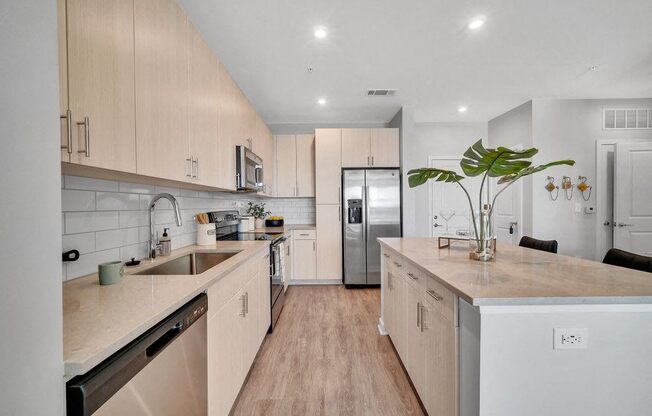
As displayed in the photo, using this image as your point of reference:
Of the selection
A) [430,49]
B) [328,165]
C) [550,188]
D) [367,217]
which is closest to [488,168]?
[430,49]

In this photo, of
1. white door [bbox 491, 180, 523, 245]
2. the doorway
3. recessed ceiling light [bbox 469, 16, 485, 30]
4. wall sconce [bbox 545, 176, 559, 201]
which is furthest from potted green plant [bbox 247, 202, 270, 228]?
the doorway

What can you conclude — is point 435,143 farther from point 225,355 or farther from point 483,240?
point 225,355

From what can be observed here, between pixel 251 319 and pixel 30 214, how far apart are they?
1627 mm

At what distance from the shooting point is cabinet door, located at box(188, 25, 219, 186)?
5.55 feet

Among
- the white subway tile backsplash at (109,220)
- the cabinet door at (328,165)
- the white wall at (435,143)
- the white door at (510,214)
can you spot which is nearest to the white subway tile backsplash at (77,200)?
the white subway tile backsplash at (109,220)

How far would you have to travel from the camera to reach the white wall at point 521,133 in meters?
3.77

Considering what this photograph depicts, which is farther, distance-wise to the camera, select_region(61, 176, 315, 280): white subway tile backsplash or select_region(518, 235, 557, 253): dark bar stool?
select_region(518, 235, 557, 253): dark bar stool

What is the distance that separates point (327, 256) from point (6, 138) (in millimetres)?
3816

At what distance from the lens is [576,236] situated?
3.66 metres

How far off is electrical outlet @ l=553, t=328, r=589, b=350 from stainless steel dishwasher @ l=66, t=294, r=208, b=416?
1.35 metres

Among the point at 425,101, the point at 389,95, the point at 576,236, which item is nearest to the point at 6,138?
the point at 389,95

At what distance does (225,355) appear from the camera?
1412 millimetres

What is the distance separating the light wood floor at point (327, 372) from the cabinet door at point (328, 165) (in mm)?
1746

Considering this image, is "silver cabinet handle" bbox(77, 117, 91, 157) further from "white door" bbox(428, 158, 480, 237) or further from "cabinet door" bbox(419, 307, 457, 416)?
"white door" bbox(428, 158, 480, 237)
